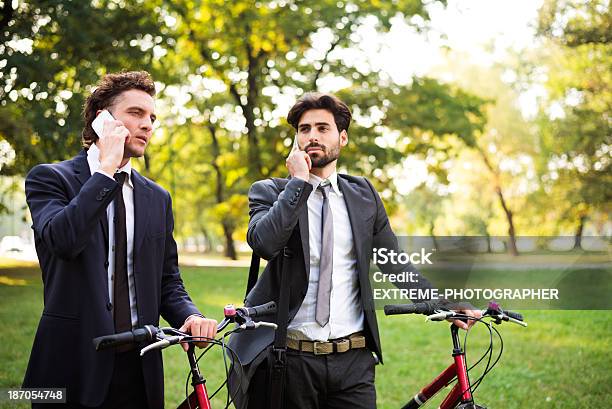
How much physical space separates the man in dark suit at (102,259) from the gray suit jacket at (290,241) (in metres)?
0.45

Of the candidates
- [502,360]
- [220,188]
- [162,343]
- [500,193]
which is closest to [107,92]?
[162,343]

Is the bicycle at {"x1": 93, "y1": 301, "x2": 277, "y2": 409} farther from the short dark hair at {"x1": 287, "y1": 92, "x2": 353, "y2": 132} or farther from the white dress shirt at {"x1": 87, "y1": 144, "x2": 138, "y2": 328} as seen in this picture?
the short dark hair at {"x1": 287, "y1": 92, "x2": 353, "y2": 132}

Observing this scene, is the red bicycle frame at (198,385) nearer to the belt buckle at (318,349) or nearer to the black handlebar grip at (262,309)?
Result: the black handlebar grip at (262,309)

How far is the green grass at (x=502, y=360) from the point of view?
8.27 metres

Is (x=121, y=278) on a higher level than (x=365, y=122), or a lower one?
lower

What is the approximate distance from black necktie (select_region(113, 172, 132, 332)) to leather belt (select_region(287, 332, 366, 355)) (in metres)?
0.87

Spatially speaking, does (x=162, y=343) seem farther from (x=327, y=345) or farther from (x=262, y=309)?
(x=327, y=345)

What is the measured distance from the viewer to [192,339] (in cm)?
305

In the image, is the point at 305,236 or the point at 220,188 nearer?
the point at 305,236

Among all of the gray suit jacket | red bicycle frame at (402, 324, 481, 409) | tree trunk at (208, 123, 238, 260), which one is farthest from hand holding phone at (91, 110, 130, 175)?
tree trunk at (208, 123, 238, 260)

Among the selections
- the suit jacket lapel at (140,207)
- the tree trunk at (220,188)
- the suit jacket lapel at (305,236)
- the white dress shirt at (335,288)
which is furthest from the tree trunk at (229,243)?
the suit jacket lapel at (140,207)

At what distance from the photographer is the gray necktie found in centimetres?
365

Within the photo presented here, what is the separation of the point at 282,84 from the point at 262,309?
1839 cm

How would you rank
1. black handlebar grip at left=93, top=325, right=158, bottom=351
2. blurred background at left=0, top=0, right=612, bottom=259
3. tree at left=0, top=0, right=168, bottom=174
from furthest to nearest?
blurred background at left=0, top=0, right=612, bottom=259 < tree at left=0, top=0, right=168, bottom=174 < black handlebar grip at left=93, top=325, right=158, bottom=351
